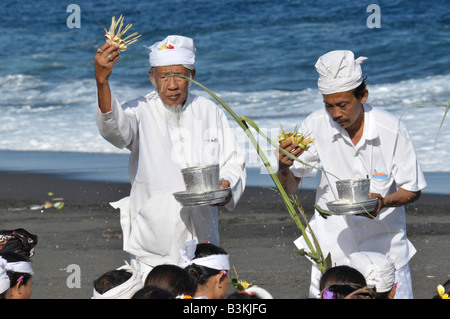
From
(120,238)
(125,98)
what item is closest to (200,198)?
(120,238)

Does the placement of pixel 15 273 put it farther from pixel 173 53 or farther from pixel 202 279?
pixel 173 53

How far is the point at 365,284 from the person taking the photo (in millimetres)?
3734

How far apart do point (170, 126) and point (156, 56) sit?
362mm

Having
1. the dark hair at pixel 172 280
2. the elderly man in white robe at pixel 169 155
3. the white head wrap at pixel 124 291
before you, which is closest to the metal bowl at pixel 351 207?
the elderly man in white robe at pixel 169 155

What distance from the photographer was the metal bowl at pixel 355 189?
3789 mm

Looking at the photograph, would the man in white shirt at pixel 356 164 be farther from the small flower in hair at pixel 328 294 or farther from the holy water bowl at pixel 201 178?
the small flower in hair at pixel 328 294

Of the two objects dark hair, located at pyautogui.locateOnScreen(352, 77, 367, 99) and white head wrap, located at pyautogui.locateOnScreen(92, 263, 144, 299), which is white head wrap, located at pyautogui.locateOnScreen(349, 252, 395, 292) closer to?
dark hair, located at pyautogui.locateOnScreen(352, 77, 367, 99)

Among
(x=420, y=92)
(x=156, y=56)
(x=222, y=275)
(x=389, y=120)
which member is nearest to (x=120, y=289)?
(x=222, y=275)

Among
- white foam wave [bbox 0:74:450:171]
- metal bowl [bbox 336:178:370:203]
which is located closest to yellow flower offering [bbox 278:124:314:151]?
Result: metal bowl [bbox 336:178:370:203]

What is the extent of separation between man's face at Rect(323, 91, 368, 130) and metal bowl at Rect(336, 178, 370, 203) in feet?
1.23

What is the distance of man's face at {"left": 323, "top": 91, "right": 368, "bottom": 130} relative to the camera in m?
4.04

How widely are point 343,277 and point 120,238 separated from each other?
3861mm

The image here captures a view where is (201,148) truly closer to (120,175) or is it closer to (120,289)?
(120,289)

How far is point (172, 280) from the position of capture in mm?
3699
